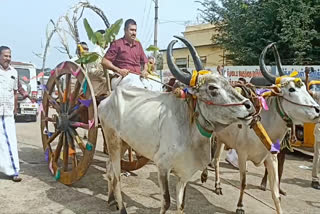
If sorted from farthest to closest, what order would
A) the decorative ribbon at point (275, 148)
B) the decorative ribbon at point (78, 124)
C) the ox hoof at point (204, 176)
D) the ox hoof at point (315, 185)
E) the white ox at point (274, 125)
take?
the ox hoof at point (315, 185), the ox hoof at point (204, 176), the decorative ribbon at point (78, 124), the white ox at point (274, 125), the decorative ribbon at point (275, 148)

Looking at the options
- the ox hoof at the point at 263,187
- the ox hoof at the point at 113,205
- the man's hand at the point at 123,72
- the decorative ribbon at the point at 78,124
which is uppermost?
the man's hand at the point at 123,72

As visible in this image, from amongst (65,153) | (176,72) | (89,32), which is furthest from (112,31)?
(65,153)

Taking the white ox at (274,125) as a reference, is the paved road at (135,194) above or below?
below

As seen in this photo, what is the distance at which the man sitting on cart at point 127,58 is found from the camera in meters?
4.62

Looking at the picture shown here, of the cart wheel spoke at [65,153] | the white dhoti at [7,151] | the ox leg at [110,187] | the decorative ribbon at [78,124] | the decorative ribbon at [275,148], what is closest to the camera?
the decorative ribbon at [275,148]

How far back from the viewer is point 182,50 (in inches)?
784

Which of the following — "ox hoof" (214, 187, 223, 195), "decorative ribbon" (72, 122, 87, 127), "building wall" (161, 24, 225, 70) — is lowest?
"ox hoof" (214, 187, 223, 195)

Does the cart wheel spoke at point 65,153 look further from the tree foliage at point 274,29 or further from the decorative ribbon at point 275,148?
the tree foliage at point 274,29

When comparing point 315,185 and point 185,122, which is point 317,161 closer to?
point 315,185

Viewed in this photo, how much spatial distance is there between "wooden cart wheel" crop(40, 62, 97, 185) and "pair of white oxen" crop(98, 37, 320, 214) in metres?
0.40

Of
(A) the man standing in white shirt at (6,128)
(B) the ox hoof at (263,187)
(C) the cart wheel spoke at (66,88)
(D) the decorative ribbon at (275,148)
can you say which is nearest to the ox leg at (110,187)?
(C) the cart wheel spoke at (66,88)

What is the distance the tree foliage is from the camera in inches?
435

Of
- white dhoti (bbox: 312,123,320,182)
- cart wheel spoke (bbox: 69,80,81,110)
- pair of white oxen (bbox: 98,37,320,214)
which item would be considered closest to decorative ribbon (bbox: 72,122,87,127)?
cart wheel spoke (bbox: 69,80,81,110)

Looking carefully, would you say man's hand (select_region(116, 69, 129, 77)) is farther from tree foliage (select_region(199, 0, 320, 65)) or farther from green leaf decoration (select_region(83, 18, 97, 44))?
tree foliage (select_region(199, 0, 320, 65))
